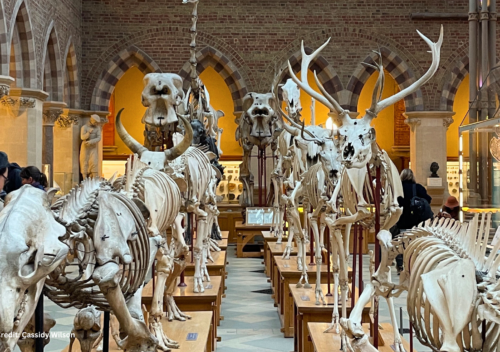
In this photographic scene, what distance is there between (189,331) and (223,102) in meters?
17.9

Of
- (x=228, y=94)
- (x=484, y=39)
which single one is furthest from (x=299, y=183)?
(x=228, y=94)

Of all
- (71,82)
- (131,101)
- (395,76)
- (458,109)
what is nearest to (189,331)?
(71,82)

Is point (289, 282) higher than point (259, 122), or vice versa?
point (259, 122)

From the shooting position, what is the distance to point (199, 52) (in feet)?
61.3

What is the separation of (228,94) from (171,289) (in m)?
17.6

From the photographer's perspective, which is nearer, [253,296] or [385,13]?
[253,296]

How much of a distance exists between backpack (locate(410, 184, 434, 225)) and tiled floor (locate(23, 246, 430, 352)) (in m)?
1.18

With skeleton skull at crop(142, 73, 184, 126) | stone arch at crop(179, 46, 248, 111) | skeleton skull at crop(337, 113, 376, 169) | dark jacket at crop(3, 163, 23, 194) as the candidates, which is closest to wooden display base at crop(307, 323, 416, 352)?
skeleton skull at crop(337, 113, 376, 169)

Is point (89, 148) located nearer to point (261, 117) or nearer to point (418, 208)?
point (261, 117)

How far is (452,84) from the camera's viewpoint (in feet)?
63.7

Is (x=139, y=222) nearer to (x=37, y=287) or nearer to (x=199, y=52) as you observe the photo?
(x=37, y=287)

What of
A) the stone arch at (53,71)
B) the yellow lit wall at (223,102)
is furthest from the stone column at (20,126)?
the yellow lit wall at (223,102)

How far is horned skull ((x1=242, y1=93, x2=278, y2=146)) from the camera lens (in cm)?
1415

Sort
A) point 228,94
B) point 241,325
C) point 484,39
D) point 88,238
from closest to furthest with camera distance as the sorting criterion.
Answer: point 88,238 → point 241,325 → point 484,39 → point 228,94
